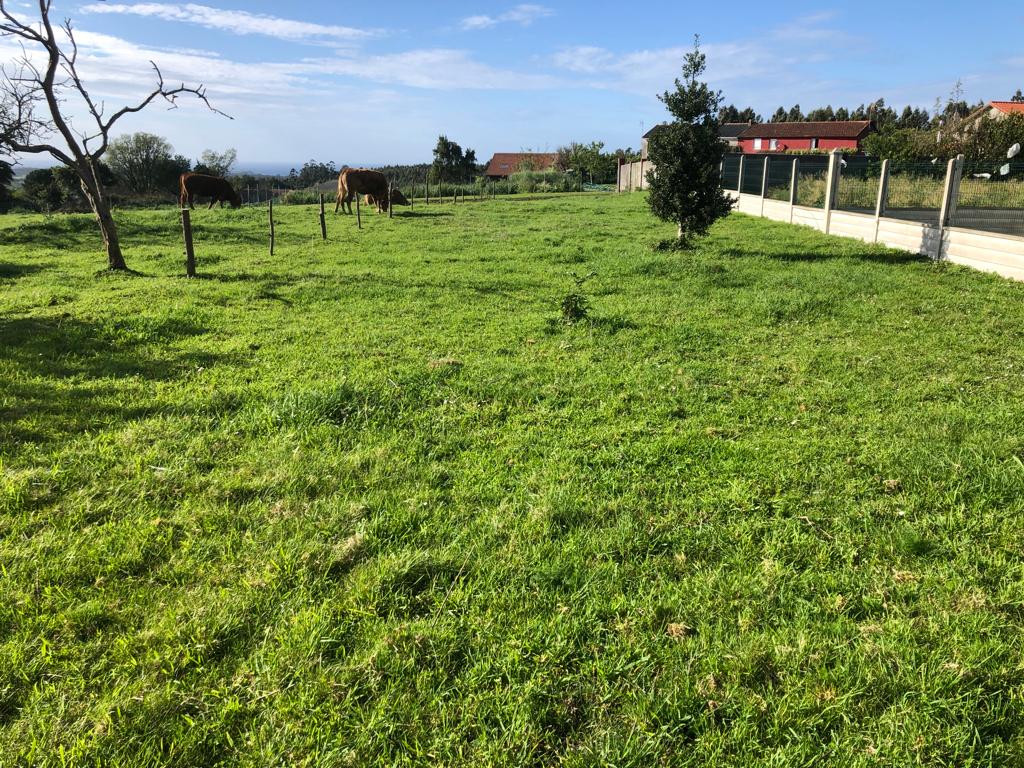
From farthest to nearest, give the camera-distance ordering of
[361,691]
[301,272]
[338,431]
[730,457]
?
[301,272]
[338,431]
[730,457]
[361,691]

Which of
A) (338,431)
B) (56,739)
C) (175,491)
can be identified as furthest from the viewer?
(338,431)

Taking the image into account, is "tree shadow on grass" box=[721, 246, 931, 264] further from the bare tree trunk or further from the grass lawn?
the bare tree trunk

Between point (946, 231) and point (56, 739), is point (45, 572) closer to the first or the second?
point (56, 739)

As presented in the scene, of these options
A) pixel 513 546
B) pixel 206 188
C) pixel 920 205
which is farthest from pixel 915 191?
pixel 206 188

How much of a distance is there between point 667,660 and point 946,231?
12.7m

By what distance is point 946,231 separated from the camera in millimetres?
11531

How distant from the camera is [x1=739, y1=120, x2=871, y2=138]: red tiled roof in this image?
64.2 m

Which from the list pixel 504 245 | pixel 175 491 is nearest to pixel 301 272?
pixel 504 245

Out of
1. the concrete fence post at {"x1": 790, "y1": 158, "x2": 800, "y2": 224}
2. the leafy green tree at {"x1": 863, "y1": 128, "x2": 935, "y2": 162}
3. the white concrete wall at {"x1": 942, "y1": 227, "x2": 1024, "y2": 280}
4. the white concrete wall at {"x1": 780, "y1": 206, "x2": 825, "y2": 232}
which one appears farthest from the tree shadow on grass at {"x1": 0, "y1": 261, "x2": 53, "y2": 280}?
the leafy green tree at {"x1": 863, "y1": 128, "x2": 935, "y2": 162}

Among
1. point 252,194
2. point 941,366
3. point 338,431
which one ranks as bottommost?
point 338,431

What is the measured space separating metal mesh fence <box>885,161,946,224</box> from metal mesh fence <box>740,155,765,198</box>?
6891mm

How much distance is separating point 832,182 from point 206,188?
24.5 metres

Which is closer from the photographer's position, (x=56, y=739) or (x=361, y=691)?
(x=56, y=739)

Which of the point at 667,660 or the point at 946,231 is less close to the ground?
the point at 946,231
